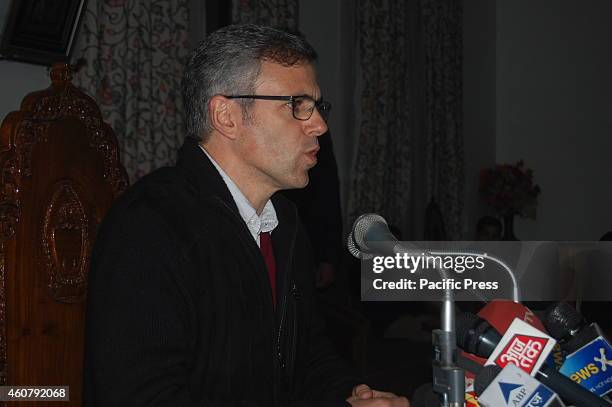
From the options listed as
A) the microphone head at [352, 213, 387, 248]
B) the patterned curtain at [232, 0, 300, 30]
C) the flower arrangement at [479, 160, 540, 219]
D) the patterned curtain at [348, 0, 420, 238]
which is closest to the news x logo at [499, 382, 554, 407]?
the microphone head at [352, 213, 387, 248]

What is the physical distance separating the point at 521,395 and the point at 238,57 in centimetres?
93

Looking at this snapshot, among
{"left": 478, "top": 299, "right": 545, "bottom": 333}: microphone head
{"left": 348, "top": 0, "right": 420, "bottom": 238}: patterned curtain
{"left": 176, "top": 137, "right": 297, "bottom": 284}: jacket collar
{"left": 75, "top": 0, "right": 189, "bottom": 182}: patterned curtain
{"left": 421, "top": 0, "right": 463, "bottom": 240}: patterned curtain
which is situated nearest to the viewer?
{"left": 478, "top": 299, "right": 545, "bottom": 333}: microphone head

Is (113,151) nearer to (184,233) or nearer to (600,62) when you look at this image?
(184,233)

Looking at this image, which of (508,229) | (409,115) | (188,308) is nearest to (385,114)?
(409,115)

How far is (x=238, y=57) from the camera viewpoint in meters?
1.66

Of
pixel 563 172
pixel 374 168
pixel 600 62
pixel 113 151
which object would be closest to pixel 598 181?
pixel 563 172

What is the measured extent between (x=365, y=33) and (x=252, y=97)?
13.5 ft

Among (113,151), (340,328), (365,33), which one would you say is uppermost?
(365,33)

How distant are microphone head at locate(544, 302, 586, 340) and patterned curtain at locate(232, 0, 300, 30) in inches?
131

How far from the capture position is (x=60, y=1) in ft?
9.84

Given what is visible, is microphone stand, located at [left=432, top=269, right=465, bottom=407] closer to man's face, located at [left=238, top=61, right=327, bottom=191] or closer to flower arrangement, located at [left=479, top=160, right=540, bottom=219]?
man's face, located at [left=238, top=61, right=327, bottom=191]

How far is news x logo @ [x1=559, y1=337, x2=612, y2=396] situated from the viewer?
4.19 ft

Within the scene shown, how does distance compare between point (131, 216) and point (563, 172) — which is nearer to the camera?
point (131, 216)

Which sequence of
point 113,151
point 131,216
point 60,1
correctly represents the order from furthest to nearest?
point 60,1 < point 113,151 < point 131,216
